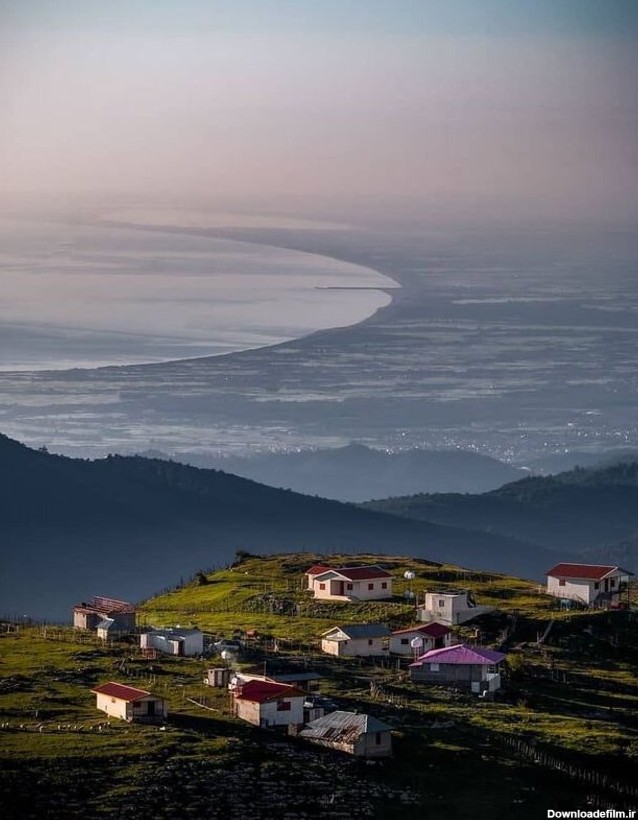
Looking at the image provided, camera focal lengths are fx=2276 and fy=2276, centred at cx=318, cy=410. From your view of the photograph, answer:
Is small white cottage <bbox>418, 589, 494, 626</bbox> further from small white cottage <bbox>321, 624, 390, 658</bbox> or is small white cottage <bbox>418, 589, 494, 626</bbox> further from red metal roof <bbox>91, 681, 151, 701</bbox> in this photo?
red metal roof <bbox>91, 681, 151, 701</bbox>

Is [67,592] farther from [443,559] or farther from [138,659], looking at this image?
[138,659]

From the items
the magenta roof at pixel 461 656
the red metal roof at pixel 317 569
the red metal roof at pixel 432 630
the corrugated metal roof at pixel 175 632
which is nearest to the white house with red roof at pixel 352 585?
the red metal roof at pixel 317 569

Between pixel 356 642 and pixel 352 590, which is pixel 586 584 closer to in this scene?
pixel 352 590

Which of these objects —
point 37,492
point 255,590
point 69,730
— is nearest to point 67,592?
point 37,492

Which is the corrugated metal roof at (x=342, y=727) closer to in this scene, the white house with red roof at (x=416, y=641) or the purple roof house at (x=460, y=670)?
the purple roof house at (x=460, y=670)

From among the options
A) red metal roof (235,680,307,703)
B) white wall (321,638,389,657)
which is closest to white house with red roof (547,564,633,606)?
white wall (321,638,389,657)
